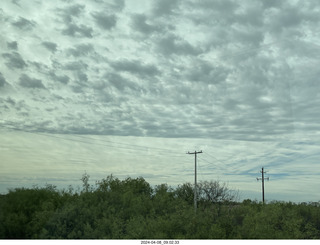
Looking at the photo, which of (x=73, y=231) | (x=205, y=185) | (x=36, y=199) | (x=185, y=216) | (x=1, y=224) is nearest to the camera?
(x=73, y=231)

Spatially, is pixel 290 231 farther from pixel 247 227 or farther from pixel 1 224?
pixel 1 224

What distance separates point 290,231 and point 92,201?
14995mm

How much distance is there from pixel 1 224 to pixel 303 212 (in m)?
27.9

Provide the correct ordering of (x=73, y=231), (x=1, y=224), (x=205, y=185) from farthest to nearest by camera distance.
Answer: (x=205, y=185)
(x=1, y=224)
(x=73, y=231)

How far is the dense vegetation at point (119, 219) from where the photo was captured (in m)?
18.9

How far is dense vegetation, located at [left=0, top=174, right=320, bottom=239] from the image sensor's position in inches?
746

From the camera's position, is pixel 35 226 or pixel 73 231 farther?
pixel 35 226

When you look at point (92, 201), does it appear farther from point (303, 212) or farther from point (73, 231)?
point (303, 212)

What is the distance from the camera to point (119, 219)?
72.2 feet

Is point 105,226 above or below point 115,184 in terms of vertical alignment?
below

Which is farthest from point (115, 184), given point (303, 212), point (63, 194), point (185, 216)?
point (303, 212)

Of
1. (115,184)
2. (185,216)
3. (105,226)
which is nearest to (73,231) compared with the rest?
(105,226)

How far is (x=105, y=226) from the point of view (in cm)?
2045

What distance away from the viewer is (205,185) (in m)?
42.0
